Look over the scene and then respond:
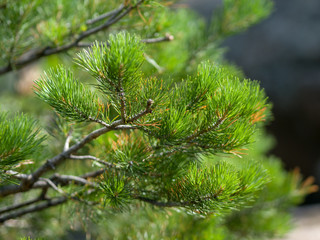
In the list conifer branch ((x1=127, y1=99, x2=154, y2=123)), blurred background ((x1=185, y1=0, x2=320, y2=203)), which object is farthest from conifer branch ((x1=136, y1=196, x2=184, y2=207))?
blurred background ((x1=185, y1=0, x2=320, y2=203))

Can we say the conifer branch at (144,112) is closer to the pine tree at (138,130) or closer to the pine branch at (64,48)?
the pine tree at (138,130)

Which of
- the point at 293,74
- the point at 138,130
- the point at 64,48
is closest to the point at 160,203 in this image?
the point at 138,130

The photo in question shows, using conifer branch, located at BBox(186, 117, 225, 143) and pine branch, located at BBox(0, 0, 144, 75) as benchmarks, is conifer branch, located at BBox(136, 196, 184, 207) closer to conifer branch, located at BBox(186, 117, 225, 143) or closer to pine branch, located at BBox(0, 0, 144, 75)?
conifer branch, located at BBox(186, 117, 225, 143)

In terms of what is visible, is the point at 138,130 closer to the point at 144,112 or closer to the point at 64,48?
the point at 144,112

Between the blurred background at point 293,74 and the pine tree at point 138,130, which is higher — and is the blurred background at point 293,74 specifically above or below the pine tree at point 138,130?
above

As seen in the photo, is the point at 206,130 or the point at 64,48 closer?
the point at 206,130

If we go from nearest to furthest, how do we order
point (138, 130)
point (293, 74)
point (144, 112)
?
point (144, 112), point (138, 130), point (293, 74)

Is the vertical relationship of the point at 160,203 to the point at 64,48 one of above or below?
below

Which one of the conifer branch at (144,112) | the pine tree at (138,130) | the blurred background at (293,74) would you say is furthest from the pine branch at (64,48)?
the blurred background at (293,74)
